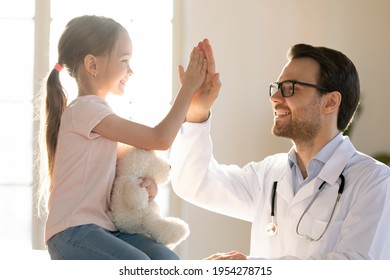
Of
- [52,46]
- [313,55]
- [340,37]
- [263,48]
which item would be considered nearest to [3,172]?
[52,46]

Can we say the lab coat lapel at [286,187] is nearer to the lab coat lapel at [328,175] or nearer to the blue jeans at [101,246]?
the lab coat lapel at [328,175]

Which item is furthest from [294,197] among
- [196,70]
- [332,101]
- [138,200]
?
[138,200]

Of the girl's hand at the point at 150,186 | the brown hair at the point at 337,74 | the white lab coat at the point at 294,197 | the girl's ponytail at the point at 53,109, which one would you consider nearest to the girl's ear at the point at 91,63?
the girl's ponytail at the point at 53,109

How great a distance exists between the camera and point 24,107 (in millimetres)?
4945

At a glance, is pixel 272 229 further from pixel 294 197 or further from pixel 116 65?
pixel 116 65

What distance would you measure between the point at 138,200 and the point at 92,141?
0.69ft

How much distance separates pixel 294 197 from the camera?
2.51m

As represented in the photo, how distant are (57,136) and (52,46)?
295cm

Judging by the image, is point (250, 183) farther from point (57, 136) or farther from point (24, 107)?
point (24, 107)

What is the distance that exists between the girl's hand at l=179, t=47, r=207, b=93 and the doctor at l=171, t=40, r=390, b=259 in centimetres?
18

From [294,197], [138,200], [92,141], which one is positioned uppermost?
[92,141]

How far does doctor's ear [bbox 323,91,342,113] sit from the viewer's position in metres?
2.67

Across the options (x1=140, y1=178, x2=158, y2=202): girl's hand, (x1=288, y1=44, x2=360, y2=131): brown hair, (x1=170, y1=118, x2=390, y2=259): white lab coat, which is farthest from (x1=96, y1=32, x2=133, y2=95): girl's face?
(x1=288, y1=44, x2=360, y2=131): brown hair

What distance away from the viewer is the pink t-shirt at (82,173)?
1870mm
